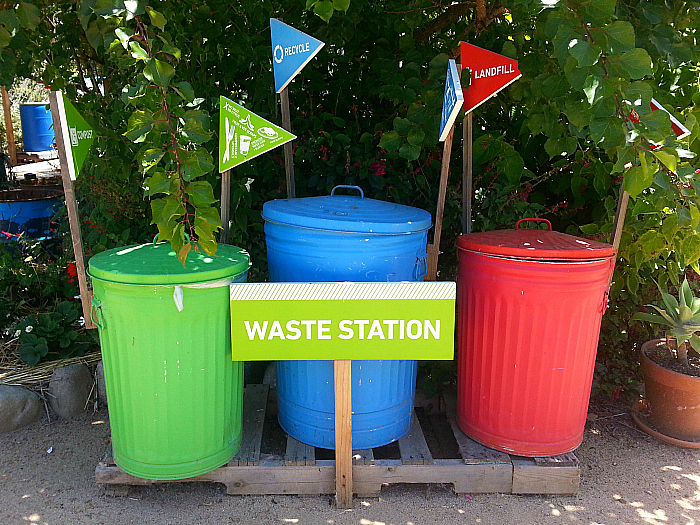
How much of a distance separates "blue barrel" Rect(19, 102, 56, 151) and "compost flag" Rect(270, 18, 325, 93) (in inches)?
401

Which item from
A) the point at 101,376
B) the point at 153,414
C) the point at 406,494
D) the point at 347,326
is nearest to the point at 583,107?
the point at 347,326

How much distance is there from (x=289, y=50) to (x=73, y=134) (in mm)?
984

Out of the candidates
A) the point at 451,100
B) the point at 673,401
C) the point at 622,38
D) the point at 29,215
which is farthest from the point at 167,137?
the point at 29,215

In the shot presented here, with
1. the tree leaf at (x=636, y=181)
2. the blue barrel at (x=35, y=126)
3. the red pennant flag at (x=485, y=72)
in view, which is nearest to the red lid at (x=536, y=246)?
the tree leaf at (x=636, y=181)

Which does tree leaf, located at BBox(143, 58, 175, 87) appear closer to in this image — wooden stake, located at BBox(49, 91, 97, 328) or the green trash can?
wooden stake, located at BBox(49, 91, 97, 328)

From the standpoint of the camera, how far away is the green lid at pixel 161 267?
2023 mm

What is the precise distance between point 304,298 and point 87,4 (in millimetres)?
1225

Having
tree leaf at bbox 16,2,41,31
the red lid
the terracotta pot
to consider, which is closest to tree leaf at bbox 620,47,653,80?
the red lid

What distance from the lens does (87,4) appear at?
1.92 metres

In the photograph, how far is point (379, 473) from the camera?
7.76 feet

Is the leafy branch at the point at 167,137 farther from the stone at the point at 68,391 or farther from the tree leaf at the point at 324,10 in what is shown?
the stone at the point at 68,391

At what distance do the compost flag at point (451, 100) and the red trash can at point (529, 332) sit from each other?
1.58ft

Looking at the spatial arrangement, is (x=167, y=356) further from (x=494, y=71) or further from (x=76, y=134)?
(x=494, y=71)

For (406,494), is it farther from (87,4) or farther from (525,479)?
(87,4)
